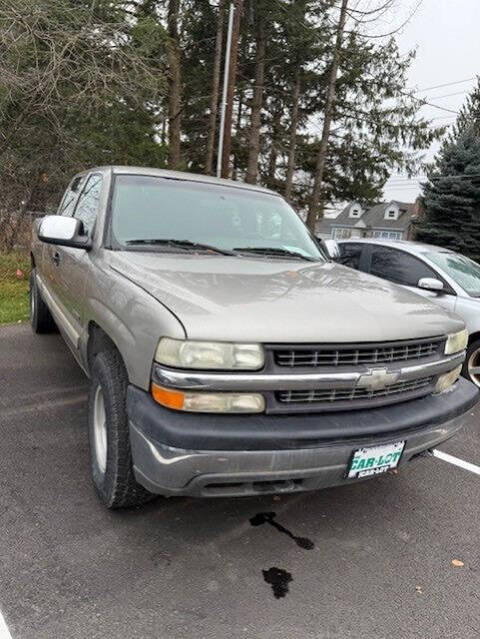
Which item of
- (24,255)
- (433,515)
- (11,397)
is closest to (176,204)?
(11,397)

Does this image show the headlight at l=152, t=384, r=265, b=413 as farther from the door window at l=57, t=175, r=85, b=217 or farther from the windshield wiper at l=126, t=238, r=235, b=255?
the door window at l=57, t=175, r=85, b=217

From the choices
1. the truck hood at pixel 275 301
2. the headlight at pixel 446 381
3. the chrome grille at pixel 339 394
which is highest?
the truck hood at pixel 275 301

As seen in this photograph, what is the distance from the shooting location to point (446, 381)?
2.87m

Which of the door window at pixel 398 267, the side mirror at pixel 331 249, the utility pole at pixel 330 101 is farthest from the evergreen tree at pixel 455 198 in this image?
the side mirror at pixel 331 249

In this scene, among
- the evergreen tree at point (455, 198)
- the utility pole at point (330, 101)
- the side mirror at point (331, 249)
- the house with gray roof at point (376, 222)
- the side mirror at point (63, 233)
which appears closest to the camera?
the side mirror at point (63, 233)

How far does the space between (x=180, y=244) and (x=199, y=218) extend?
0.34m

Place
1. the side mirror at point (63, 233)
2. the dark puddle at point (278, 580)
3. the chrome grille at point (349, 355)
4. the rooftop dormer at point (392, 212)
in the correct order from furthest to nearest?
the rooftop dormer at point (392, 212)
the side mirror at point (63, 233)
the dark puddle at point (278, 580)
the chrome grille at point (349, 355)

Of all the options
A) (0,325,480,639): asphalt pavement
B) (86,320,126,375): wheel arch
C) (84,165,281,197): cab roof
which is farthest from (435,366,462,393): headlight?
(84,165,281,197): cab roof

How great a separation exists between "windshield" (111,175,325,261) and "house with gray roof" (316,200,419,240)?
46.7m

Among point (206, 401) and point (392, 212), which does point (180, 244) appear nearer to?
point (206, 401)

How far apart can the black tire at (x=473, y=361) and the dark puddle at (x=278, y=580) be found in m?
3.78

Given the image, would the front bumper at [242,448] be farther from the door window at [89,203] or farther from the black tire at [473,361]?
the black tire at [473,361]

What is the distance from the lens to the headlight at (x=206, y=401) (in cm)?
208

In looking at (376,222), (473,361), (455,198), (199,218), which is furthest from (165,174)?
(376,222)
